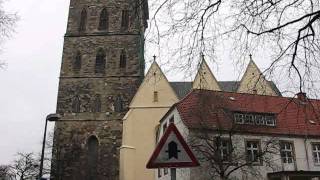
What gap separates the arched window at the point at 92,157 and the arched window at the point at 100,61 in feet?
20.8

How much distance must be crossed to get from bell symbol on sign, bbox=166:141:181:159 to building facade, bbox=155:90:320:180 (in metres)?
16.4

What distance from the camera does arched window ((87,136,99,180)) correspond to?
119 ft

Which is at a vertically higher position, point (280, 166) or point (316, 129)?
point (316, 129)

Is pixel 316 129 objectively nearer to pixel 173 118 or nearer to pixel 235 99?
pixel 235 99

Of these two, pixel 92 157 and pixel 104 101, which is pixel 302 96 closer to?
pixel 92 157

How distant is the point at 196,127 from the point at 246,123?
3690 millimetres

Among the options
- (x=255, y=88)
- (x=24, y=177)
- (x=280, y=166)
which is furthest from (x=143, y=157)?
(x=255, y=88)

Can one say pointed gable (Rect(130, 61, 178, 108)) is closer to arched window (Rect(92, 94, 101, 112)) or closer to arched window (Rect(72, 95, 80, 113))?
arched window (Rect(92, 94, 101, 112))

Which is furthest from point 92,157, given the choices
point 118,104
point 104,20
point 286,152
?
point 286,152

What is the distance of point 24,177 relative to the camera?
43875 millimetres

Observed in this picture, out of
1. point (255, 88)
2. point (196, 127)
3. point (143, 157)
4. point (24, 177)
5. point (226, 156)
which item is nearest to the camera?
point (255, 88)

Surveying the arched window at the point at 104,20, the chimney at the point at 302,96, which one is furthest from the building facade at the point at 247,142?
the arched window at the point at 104,20

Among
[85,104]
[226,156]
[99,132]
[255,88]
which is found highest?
[85,104]

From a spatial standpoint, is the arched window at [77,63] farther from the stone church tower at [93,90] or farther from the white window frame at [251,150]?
the white window frame at [251,150]
